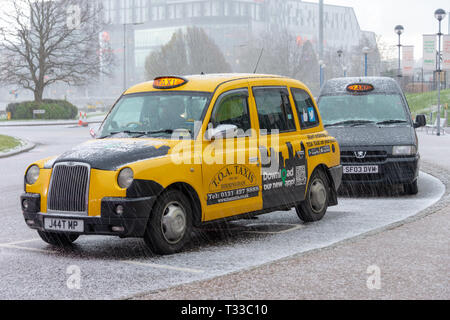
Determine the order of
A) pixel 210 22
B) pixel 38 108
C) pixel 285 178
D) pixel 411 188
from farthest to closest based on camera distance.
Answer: pixel 210 22 → pixel 38 108 → pixel 411 188 → pixel 285 178

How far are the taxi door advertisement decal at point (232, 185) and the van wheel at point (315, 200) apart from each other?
1284 millimetres

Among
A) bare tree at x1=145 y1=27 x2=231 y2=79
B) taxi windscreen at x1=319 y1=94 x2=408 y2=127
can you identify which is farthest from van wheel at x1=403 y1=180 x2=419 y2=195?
bare tree at x1=145 y1=27 x2=231 y2=79

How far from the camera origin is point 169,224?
7.57m

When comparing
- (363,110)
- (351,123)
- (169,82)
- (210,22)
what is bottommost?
(351,123)

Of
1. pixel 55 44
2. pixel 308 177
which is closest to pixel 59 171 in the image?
pixel 308 177

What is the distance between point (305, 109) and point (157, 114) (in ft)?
7.57

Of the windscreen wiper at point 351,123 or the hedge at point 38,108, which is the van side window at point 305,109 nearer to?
the windscreen wiper at point 351,123

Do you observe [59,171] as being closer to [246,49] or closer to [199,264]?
[199,264]

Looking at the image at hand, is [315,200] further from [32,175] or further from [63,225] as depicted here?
[32,175]

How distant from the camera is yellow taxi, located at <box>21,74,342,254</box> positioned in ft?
24.1

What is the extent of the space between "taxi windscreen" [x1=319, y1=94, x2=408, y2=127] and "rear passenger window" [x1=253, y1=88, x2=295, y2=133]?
421cm

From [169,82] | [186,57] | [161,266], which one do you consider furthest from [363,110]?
[186,57]

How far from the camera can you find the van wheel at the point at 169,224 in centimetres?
743

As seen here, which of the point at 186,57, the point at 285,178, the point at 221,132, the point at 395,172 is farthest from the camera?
the point at 186,57
